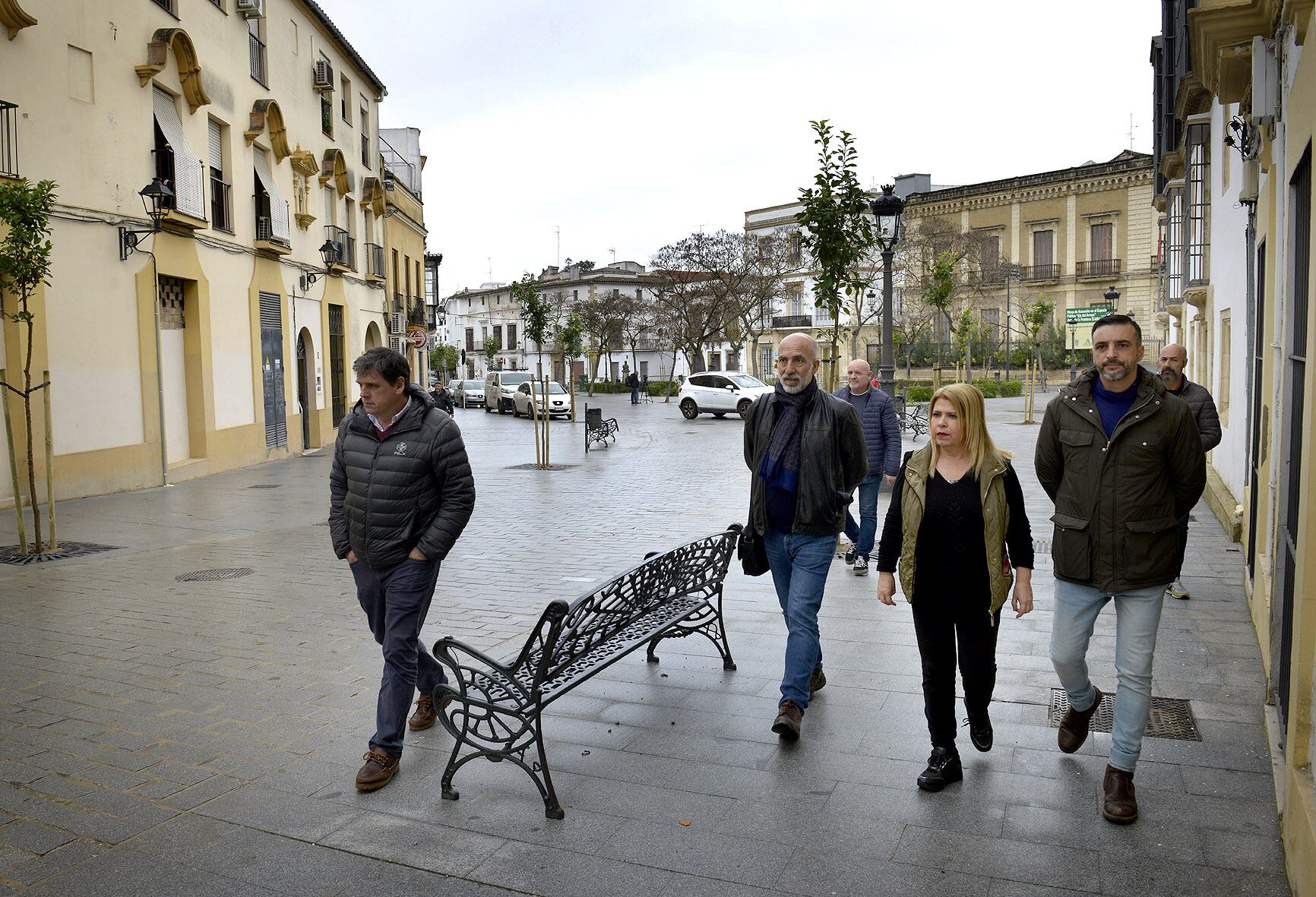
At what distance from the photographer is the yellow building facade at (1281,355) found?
Answer: 351 cm

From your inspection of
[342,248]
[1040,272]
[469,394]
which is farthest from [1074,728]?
[1040,272]

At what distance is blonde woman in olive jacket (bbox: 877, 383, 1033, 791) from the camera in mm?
4129

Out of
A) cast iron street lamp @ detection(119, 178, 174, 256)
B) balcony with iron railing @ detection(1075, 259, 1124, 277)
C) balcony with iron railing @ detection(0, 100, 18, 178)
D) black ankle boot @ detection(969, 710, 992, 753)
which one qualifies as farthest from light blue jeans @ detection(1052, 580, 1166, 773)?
balcony with iron railing @ detection(1075, 259, 1124, 277)

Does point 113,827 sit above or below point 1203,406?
below

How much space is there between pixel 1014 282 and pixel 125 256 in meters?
45.7

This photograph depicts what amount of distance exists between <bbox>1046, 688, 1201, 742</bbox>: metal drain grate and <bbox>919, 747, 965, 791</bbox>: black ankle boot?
0.88 meters

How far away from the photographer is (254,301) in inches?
799

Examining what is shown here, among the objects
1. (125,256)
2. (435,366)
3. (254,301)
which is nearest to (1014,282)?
(254,301)

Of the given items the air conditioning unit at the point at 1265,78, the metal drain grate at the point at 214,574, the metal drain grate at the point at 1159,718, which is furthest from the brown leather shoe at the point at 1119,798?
the metal drain grate at the point at 214,574

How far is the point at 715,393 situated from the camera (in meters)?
36.3

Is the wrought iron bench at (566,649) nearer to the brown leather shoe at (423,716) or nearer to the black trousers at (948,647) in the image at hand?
the brown leather shoe at (423,716)

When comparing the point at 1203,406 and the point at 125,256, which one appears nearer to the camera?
the point at 1203,406

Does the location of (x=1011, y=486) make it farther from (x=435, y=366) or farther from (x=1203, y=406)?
(x=435, y=366)

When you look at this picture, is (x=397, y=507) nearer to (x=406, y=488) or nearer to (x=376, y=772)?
(x=406, y=488)
